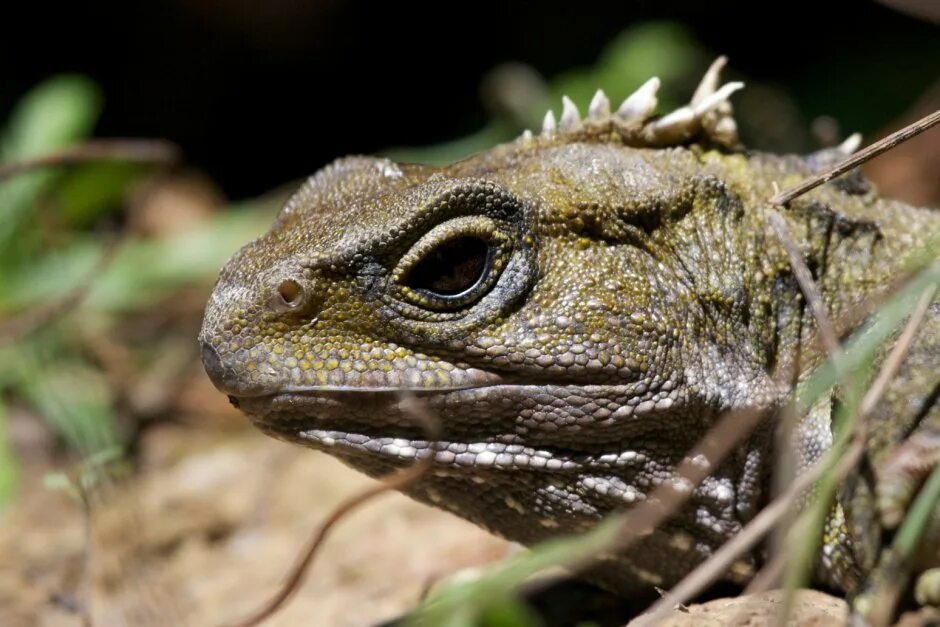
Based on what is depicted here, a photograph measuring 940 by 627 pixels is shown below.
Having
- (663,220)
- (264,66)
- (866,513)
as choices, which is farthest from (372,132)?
(866,513)

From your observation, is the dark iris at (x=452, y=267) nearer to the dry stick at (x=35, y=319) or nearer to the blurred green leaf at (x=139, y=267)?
the dry stick at (x=35, y=319)

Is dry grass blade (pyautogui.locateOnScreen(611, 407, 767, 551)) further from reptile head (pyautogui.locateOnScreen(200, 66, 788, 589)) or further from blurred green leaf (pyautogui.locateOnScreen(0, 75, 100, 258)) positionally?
blurred green leaf (pyautogui.locateOnScreen(0, 75, 100, 258))

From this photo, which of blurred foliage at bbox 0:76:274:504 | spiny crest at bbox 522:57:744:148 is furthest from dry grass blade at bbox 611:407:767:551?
blurred foliage at bbox 0:76:274:504

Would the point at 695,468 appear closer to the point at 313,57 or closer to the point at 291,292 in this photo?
the point at 291,292

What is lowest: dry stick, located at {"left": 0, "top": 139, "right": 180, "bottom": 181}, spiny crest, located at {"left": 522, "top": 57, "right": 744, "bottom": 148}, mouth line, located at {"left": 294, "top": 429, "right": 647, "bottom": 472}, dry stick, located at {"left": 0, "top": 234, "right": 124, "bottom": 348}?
dry stick, located at {"left": 0, "top": 234, "right": 124, "bottom": 348}

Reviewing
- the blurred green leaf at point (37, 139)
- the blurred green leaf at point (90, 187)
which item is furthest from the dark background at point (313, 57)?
the blurred green leaf at point (90, 187)

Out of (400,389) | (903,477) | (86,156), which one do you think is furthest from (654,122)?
(86,156)
